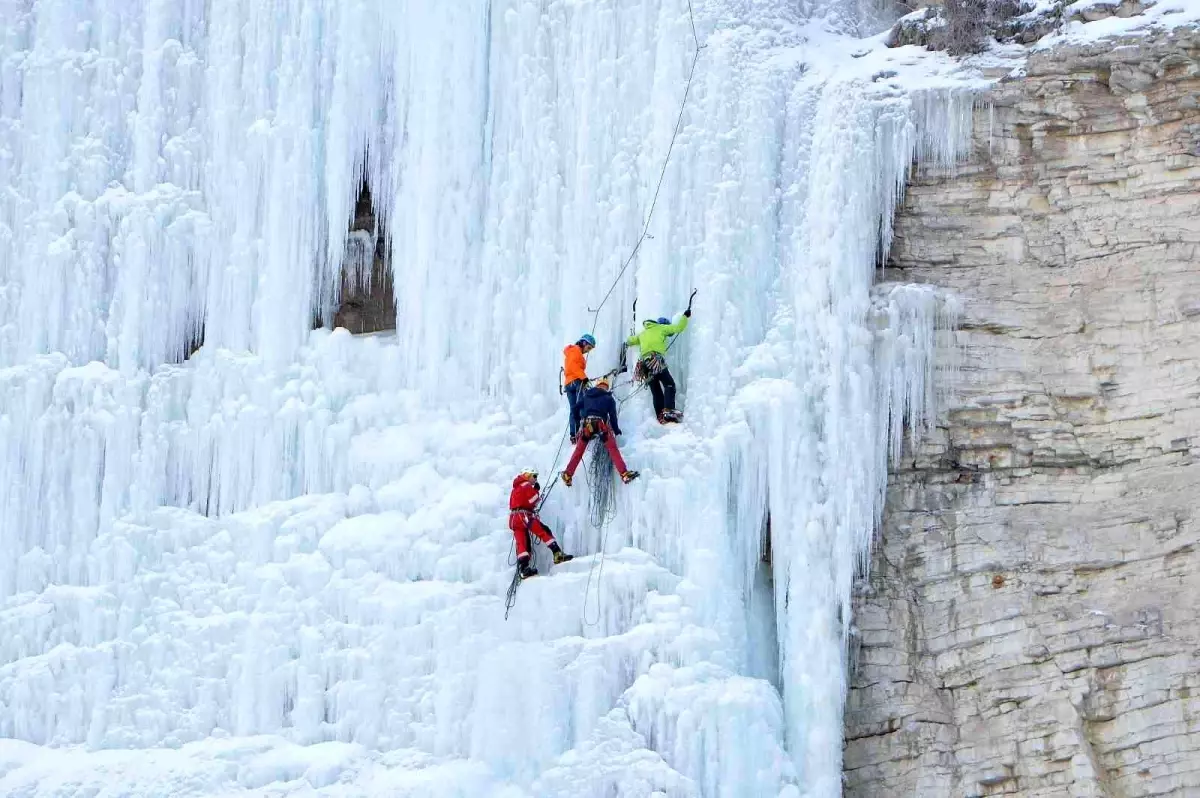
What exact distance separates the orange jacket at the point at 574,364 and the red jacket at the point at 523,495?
770mm

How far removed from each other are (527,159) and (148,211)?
9.83 ft

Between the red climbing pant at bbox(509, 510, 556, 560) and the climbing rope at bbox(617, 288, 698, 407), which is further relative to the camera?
the climbing rope at bbox(617, 288, 698, 407)

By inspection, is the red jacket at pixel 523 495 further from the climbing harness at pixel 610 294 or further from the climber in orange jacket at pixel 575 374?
the climber in orange jacket at pixel 575 374

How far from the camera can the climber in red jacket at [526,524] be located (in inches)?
507

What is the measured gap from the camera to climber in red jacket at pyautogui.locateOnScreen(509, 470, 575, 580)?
12.9 metres

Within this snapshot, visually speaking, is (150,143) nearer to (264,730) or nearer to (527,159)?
(527,159)

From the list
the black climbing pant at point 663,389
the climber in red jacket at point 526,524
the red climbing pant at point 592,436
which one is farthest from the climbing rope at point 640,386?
the climber in red jacket at point 526,524

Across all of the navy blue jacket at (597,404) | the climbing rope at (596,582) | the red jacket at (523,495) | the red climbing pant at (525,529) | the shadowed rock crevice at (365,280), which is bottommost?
the climbing rope at (596,582)

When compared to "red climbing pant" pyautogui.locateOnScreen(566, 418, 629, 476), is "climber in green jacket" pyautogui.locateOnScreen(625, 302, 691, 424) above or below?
above

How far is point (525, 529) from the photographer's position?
12883 mm

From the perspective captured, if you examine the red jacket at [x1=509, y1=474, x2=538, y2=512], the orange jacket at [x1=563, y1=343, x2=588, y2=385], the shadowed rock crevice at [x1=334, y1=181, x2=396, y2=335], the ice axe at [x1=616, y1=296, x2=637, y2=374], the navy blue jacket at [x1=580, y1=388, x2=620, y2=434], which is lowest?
the red jacket at [x1=509, y1=474, x2=538, y2=512]

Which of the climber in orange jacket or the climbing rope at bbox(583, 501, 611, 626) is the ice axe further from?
the climbing rope at bbox(583, 501, 611, 626)

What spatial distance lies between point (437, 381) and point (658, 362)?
1806 millimetres

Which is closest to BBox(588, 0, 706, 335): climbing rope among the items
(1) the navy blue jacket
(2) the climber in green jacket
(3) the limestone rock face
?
(2) the climber in green jacket
